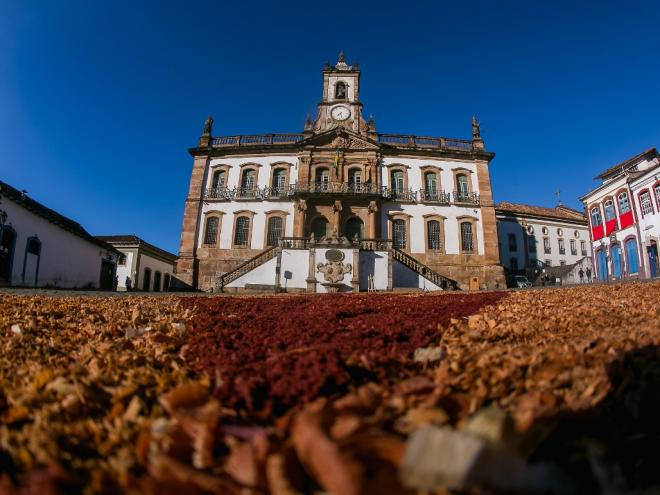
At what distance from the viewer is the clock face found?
1188 inches

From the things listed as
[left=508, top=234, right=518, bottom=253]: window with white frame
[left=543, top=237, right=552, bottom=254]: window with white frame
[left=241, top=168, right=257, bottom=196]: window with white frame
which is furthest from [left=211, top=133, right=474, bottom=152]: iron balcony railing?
[left=543, top=237, right=552, bottom=254]: window with white frame

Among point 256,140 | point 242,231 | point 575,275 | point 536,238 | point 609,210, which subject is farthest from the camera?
point 536,238

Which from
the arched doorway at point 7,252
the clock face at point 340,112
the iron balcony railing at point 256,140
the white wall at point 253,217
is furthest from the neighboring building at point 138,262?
the clock face at point 340,112

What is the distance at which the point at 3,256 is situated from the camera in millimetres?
17750

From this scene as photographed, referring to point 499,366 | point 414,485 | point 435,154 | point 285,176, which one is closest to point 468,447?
point 414,485

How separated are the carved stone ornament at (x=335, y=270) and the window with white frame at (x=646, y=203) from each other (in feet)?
70.3

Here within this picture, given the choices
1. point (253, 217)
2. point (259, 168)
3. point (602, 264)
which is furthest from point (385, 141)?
point (602, 264)

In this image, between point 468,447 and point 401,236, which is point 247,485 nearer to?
point 468,447

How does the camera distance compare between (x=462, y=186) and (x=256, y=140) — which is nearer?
(x=462, y=186)

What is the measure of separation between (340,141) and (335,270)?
12.3 m

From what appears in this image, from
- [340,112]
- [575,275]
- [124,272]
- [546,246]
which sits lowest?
[575,275]

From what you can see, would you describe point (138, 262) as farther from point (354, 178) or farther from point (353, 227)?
point (354, 178)

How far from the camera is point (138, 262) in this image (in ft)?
113

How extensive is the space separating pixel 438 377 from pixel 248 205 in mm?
26497
